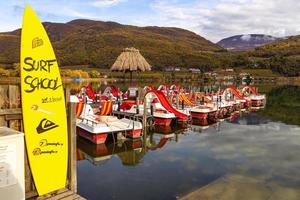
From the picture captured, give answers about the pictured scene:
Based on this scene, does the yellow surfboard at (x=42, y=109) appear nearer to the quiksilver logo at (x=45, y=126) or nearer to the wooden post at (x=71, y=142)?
the quiksilver logo at (x=45, y=126)

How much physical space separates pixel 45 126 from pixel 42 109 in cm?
36

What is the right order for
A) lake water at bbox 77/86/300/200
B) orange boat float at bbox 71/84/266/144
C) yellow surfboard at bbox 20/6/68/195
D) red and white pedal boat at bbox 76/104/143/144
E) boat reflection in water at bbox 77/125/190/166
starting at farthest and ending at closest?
1. orange boat float at bbox 71/84/266/144
2. red and white pedal boat at bbox 76/104/143/144
3. boat reflection in water at bbox 77/125/190/166
4. lake water at bbox 77/86/300/200
5. yellow surfboard at bbox 20/6/68/195

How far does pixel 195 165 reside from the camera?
583 inches

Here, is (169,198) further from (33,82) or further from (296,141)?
(296,141)

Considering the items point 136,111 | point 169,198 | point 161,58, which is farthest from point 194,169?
point 161,58

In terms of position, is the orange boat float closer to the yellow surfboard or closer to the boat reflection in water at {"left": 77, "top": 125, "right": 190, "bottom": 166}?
the boat reflection in water at {"left": 77, "top": 125, "right": 190, "bottom": 166}

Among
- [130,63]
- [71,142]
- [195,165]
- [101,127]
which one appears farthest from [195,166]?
[130,63]

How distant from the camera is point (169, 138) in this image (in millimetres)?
21297

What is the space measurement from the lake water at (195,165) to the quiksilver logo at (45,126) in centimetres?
516

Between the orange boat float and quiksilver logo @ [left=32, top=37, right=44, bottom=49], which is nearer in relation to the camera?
quiksilver logo @ [left=32, top=37, right=44, bottom=49]

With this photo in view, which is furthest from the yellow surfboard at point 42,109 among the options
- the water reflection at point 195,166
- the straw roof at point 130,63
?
the straw roof at point 130,63

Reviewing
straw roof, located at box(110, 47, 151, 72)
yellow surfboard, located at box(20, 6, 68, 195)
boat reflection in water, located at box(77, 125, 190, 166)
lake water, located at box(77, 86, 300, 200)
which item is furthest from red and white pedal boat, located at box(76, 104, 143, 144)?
straw roof, located at box(110, 47, 151, 72)

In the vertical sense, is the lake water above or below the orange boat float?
below

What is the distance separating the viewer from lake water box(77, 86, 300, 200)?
11297 millimetres
